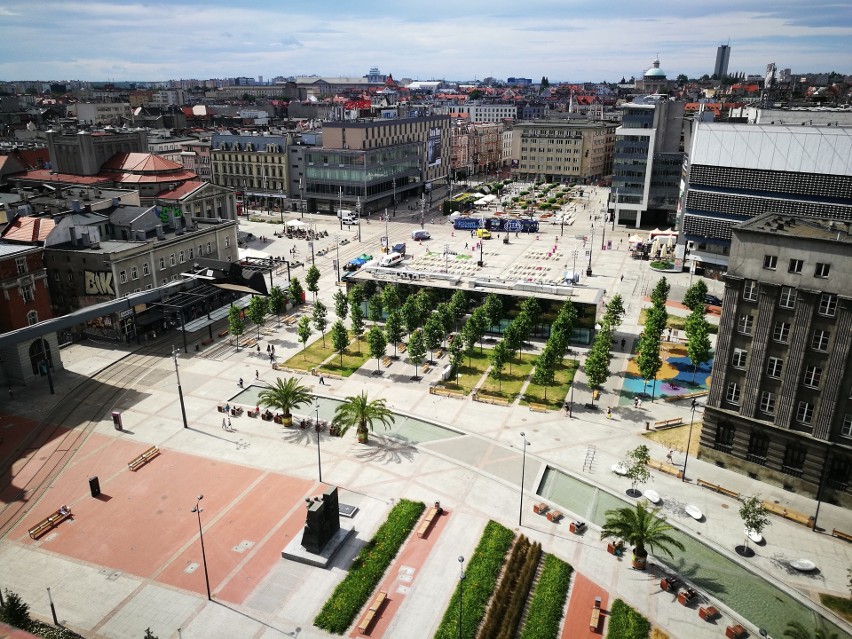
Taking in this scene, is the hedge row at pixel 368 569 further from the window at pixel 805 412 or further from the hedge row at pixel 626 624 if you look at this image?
the window at pixel 805 412

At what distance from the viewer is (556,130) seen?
19662 cm

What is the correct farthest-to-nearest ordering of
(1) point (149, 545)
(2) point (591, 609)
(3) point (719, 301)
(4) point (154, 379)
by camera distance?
(3) point (719, 301) < (4) point (154, 379) < (1) point (149, 545) < (2) point (591, 609)

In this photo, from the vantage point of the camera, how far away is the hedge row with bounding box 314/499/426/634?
35125 mm

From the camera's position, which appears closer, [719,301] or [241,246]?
[719,301]

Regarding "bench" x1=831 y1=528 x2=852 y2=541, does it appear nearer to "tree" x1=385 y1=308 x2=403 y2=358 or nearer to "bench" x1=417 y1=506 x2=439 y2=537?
"bench" x1=417 y1=506 x2=439 y2=537

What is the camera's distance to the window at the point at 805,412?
4594cm

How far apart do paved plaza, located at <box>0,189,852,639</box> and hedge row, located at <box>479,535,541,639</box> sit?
2.00m

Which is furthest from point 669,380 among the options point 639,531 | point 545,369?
point 639,531

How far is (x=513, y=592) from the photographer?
3666 cm

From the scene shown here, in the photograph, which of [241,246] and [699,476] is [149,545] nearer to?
[699,476]

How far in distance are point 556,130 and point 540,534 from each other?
573 feet

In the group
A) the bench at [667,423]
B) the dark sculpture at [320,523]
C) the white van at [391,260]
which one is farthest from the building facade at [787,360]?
the white van at [391,260]

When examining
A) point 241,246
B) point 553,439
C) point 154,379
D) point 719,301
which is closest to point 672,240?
point 719,301

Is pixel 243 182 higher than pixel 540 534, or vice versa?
pixel 243 182
